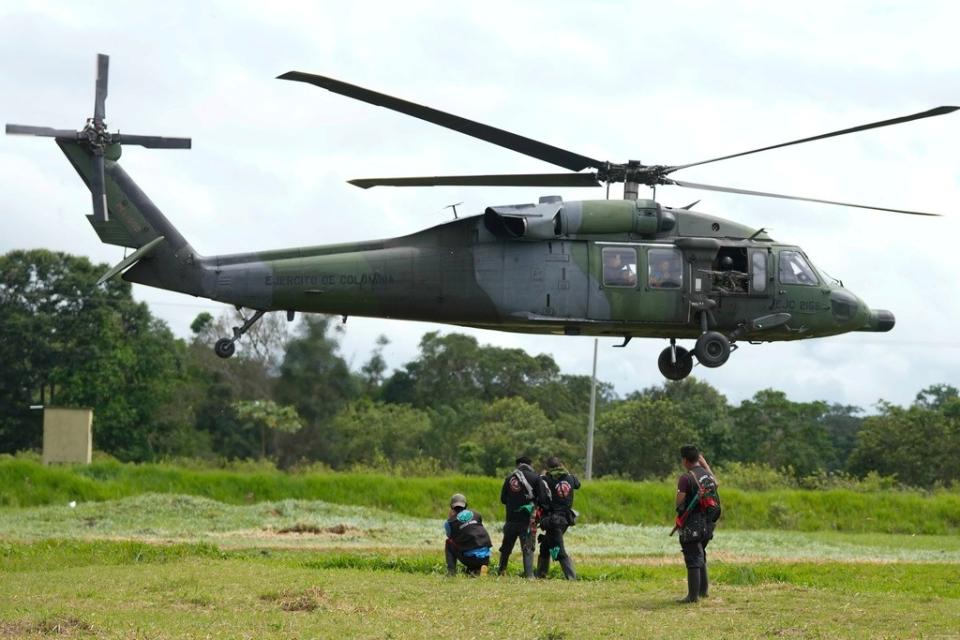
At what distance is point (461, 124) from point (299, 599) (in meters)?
6.81

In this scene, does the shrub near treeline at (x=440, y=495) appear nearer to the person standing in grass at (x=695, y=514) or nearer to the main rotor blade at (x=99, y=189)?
the main rotor blade at (x=99, y=189)

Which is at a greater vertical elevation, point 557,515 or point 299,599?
point 557,515

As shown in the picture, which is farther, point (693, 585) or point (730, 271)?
point (730, 271)

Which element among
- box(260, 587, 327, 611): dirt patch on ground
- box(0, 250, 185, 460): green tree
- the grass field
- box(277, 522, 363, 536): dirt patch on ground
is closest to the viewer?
the grass field

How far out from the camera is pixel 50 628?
1278cm

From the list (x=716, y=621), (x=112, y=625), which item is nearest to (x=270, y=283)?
(x=112, y=625)

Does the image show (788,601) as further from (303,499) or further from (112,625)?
(303,499)

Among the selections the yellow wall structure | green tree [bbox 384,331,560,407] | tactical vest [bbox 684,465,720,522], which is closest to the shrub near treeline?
the yellow wall structure

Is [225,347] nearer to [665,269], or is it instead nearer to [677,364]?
[665,269]

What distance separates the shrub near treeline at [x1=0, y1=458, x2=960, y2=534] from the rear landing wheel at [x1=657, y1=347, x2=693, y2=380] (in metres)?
15.4

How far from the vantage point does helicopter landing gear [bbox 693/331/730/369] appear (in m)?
20.4

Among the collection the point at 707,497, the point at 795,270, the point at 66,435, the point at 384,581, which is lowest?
the point at 384,581

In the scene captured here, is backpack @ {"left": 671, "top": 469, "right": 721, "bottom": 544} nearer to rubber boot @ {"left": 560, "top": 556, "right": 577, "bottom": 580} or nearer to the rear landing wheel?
rubber boot @ {"left": 560, "top": 556, "right": 577, "bottom": 580}

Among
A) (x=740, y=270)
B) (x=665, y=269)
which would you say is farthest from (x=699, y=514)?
(x=740, y=270)
